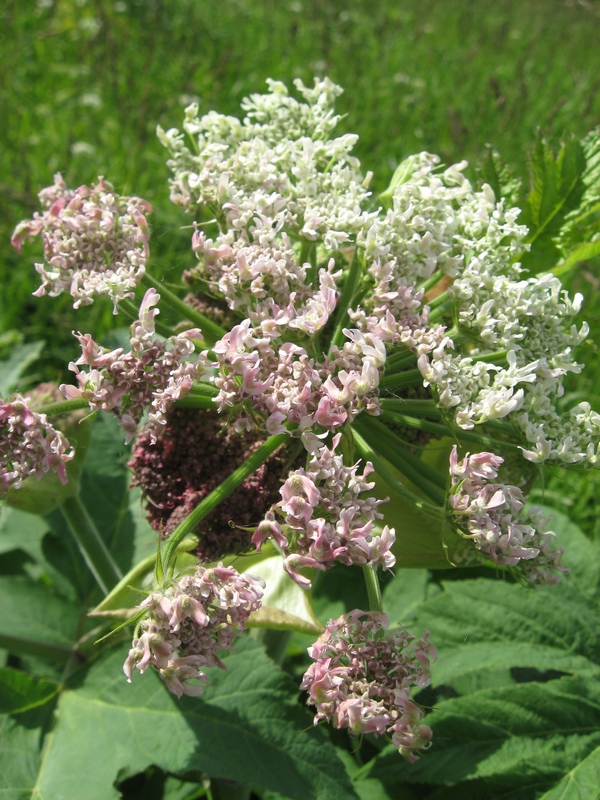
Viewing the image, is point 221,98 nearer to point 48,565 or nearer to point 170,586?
point 48,565

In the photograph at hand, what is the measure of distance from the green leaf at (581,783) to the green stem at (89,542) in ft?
4.16

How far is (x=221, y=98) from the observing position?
4.96 meters

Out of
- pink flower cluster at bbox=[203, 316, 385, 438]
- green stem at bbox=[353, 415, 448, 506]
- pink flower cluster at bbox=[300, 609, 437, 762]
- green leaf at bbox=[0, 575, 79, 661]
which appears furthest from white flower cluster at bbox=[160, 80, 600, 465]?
green leaf at bbox=[0, 575, 79, 661]

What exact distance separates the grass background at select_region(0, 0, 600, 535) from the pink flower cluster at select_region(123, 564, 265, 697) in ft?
6.48

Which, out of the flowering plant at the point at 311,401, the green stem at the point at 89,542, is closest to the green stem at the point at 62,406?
the flowering plant at the point at 311,401

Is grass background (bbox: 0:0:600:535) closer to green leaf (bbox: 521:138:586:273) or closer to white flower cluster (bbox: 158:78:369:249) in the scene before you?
green leaf (bbox: 521:138:586:273)

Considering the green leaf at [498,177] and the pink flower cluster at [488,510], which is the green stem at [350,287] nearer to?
the pink flower cluster at [488,510]

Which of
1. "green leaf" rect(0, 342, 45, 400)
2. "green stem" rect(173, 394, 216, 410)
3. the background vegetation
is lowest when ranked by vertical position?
"green stem" rect(173, 394, 216, 410)

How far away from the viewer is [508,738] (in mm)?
1850

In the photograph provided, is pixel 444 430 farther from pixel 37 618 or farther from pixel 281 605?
pixel 37 618

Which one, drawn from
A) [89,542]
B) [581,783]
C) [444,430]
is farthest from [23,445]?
[581,783]

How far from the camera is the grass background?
3.57 metres

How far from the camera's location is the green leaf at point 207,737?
1778 mm

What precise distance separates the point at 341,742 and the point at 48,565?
1.12 metres
